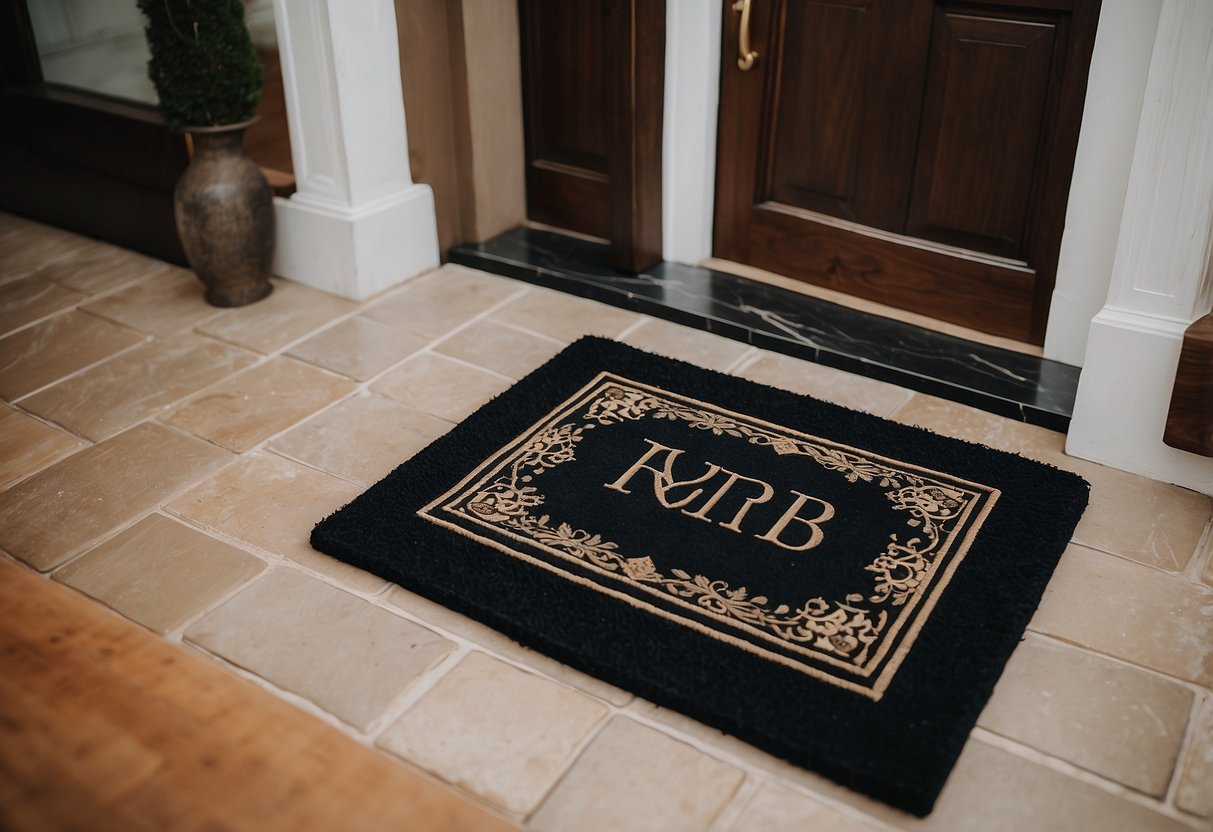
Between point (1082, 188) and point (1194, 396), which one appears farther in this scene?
point (1082, 188)

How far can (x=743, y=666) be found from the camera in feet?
6.38

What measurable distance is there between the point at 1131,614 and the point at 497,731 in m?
1.19

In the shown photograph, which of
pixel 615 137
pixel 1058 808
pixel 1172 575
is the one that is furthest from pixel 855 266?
pixel 1058 808

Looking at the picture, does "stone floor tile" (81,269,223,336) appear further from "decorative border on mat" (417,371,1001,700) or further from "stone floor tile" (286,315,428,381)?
"decorative border on mat" (417,371,1001,700)

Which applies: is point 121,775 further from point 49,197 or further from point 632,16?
point 49,197

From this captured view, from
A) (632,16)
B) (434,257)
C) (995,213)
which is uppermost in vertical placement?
(632,16)

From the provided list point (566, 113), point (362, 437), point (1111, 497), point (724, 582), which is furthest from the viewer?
point (566, 113)

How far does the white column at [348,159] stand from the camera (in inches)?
118

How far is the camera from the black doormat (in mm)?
1878

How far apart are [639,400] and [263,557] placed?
3.17ft

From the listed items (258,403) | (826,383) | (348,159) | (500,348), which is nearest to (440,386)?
(500,348)

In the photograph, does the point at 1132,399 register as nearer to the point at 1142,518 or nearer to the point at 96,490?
the point at 1142,518

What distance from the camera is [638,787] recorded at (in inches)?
69.1

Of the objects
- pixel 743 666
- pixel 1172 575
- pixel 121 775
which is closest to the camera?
pixel 121 775
